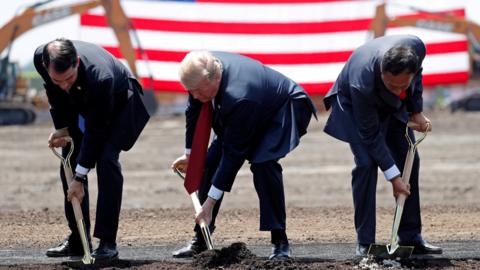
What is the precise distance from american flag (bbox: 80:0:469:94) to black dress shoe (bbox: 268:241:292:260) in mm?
19210

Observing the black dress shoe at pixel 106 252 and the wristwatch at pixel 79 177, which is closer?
the wristwatch at pixel 79 177

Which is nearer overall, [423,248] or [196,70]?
[196,70]

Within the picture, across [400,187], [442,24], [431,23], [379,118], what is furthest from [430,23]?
[400,187]

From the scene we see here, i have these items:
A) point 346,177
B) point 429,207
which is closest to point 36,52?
point 429,207

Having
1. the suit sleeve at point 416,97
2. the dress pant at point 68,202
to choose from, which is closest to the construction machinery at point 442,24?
the suit sleeve at point 416,97

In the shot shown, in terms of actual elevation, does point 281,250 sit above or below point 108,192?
below

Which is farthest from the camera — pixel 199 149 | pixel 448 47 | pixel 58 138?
pixel 448 47

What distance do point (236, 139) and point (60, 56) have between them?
121 cm

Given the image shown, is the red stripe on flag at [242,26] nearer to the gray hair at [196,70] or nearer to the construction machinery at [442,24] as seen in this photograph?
the construction machinery at [442,24]

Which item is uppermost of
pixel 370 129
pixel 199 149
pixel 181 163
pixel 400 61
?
pixel 400 61

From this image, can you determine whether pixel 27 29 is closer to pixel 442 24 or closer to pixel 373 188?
pixel 442 24

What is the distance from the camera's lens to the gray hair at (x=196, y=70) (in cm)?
644

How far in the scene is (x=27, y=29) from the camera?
83.4 feet

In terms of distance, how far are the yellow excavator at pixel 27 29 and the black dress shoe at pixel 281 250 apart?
18194mm
